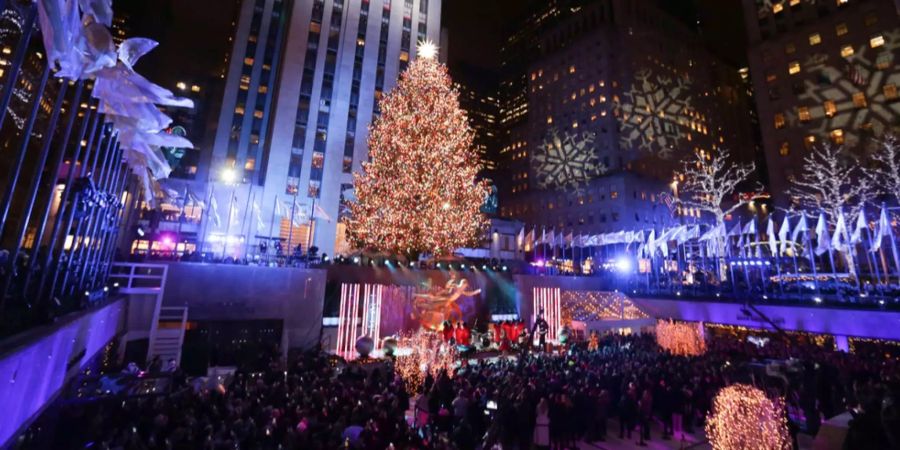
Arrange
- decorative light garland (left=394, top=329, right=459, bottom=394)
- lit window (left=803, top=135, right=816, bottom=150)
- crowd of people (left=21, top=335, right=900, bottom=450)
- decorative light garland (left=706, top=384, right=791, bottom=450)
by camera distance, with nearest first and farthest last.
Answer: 1. crowd of people (left=21, top=335, right=900, bottom=450)
2. decorative light garland (left=706, top=384, right=791, bottom=450)
3. decorative light garland (left=394, top=329, right=459, bottom=394)
4. lit window (left=803, top=135, right=816, bottom=150)

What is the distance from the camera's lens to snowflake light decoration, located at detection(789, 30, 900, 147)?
1668 inches

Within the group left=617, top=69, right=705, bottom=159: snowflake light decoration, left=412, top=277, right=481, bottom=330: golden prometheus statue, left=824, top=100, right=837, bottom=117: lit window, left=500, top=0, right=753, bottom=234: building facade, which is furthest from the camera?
left=617, top=69, right=705, bottom=159: snowflake light decoration

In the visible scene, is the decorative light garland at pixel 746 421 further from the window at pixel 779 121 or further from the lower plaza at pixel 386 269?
the window at pixel 779 121

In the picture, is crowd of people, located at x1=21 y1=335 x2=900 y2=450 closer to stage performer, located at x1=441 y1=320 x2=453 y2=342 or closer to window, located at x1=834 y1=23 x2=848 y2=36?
stage performer, located at x1=441 y1=320 x2=453 y2=342

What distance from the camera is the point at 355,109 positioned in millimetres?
42562

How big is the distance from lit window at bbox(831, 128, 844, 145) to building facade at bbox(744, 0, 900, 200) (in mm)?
83

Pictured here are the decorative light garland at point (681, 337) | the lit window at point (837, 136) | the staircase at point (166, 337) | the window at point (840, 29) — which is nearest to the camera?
the staircase at point (166, 337)

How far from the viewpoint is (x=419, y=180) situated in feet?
77.7

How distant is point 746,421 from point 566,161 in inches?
2607

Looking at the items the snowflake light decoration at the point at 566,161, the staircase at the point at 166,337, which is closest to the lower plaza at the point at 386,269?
the staircase at the point at 166,337

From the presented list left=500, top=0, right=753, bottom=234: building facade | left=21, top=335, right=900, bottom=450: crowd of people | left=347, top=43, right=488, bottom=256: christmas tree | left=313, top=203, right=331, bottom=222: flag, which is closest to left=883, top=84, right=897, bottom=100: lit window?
left=500, top=0, right=753, bottom=234: building facade

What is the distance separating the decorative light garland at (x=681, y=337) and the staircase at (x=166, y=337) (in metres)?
25.2

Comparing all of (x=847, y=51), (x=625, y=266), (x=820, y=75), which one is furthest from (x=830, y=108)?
(x=625, y=266)

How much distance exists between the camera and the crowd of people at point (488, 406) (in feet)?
24.3
